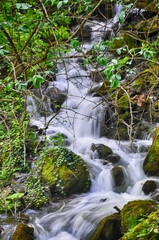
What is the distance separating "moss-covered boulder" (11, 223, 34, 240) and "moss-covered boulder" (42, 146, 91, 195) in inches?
51.7

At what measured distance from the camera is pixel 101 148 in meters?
6.75

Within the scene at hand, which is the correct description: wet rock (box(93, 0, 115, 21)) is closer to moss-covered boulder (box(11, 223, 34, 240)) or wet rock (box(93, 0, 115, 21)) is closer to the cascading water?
the cascading water

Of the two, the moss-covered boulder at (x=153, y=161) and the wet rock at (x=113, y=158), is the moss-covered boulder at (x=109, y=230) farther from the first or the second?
the wet rock at (x=113, y=158)

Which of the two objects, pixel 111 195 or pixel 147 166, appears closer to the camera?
pixel 111 195

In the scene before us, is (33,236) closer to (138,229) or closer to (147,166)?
(138,229)

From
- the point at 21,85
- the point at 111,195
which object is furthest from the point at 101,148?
the point at 21,85

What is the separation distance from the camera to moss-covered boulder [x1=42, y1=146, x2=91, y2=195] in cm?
525

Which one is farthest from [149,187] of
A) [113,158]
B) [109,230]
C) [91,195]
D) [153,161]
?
[109,230]

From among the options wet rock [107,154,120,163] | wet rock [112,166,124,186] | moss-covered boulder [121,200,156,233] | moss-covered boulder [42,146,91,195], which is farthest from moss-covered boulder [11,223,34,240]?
wet rock [107,154,120,163]

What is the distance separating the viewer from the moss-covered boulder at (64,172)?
5.25 m

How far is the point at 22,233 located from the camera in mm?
3721

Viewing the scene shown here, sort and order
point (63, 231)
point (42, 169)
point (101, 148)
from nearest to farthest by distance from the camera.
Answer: point (63, 231)
point (42, 169)
point (101, 148)

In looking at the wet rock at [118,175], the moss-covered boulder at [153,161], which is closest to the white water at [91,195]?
the wet rock at [118,175]

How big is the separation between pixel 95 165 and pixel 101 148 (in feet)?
2.28
